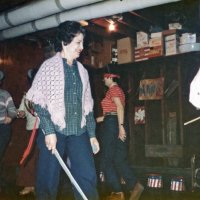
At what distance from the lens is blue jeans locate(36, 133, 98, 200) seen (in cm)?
254

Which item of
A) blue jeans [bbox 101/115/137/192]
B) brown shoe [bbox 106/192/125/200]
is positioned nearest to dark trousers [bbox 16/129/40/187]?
blue jeans [bbox 101/115/137/192]

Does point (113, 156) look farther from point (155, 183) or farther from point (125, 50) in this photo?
point (125, 50)

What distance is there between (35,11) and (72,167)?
3314mm

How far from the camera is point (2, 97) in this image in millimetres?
5027

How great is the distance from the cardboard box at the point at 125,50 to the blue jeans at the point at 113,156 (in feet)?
8.67

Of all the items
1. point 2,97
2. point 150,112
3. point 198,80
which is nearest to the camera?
point 198,80

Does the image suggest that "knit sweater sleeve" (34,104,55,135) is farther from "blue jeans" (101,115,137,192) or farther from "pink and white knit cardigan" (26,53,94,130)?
"blue jeans" (101,115,137,192)

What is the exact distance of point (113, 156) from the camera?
475 cm

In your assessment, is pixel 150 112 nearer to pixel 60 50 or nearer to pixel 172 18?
pixel 172 18

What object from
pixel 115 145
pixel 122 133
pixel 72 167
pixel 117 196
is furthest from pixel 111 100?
pixel 72 167

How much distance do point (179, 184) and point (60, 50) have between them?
3.85m

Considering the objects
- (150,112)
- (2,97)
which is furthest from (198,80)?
(150,112)

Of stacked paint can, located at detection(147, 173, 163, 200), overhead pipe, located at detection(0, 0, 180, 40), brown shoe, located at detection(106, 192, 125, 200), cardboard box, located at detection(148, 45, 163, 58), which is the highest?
overhead pipe, located at detection(0, 0, 180, 40)

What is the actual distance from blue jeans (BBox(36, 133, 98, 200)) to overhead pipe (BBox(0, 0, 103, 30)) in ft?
8.74
